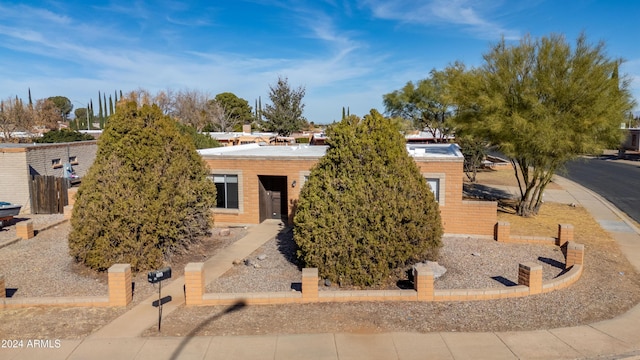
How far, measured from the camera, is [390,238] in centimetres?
1077

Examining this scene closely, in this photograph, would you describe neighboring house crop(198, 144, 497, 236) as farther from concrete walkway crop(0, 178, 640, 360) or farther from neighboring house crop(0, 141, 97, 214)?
neighboring house crop(0, 141, 97, 214)

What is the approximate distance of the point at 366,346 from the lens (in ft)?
26.0

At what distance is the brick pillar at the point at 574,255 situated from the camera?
1210 cm

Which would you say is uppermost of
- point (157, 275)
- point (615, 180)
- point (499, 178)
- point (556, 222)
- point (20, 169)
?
point (20, 169)

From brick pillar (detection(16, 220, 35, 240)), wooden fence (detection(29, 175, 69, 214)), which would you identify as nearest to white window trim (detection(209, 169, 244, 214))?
brick pillar (detection(16, 220, 35, 240))

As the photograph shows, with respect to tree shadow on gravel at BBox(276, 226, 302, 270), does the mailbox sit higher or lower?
higher

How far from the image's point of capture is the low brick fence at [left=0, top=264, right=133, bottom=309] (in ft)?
31.8

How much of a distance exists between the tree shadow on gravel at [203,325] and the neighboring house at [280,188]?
8.66 meters

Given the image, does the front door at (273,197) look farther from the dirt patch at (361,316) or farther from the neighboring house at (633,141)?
the neighboring house at (633,141)

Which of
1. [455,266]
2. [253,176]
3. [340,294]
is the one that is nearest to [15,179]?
[253,176]

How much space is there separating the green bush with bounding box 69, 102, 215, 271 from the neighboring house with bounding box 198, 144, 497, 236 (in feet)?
16.7

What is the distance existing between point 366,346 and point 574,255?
7591 mm

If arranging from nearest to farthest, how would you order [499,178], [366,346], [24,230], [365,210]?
[366,346]
[365,210]
[24,230]
[499,178]

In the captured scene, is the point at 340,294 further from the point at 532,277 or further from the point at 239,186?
the point at 239,186
